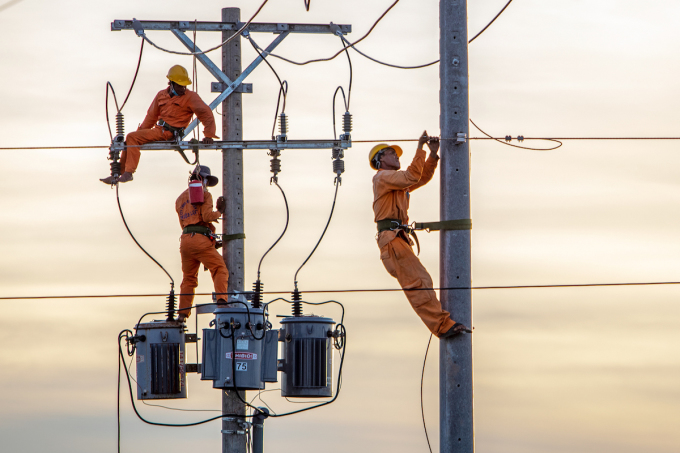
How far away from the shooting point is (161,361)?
12.8 m

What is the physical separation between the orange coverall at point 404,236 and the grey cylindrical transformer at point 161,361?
105 inches

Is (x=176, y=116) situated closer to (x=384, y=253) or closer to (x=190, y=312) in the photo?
(x=190, y=312)

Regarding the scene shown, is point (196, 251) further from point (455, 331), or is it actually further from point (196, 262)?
point (455, 331)

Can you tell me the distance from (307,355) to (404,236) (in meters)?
1.72

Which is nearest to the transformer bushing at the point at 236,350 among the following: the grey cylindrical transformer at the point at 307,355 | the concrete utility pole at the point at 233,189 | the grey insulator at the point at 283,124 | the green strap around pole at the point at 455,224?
the grey cylindrical transformer at the point at 307,355

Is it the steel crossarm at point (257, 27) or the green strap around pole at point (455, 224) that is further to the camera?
the steel crossarm at point (257, 27)

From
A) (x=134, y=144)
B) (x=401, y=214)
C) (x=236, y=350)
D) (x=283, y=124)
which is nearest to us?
(x=401, y=214)

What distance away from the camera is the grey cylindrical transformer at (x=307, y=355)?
12352 millimetres

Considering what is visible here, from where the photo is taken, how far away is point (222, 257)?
552 inches

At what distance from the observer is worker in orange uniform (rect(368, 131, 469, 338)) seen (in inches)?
424

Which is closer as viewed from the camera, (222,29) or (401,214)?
(401,214)

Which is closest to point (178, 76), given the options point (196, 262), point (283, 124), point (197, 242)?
point (283, 124)

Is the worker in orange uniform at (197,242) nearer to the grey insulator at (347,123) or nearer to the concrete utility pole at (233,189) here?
the concrete utility pole at (233,189)

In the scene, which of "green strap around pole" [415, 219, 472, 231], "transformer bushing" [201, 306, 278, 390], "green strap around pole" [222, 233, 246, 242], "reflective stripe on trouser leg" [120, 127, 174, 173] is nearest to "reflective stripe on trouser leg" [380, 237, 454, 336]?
"green strap around pole" [415, 219, 472, 231]
